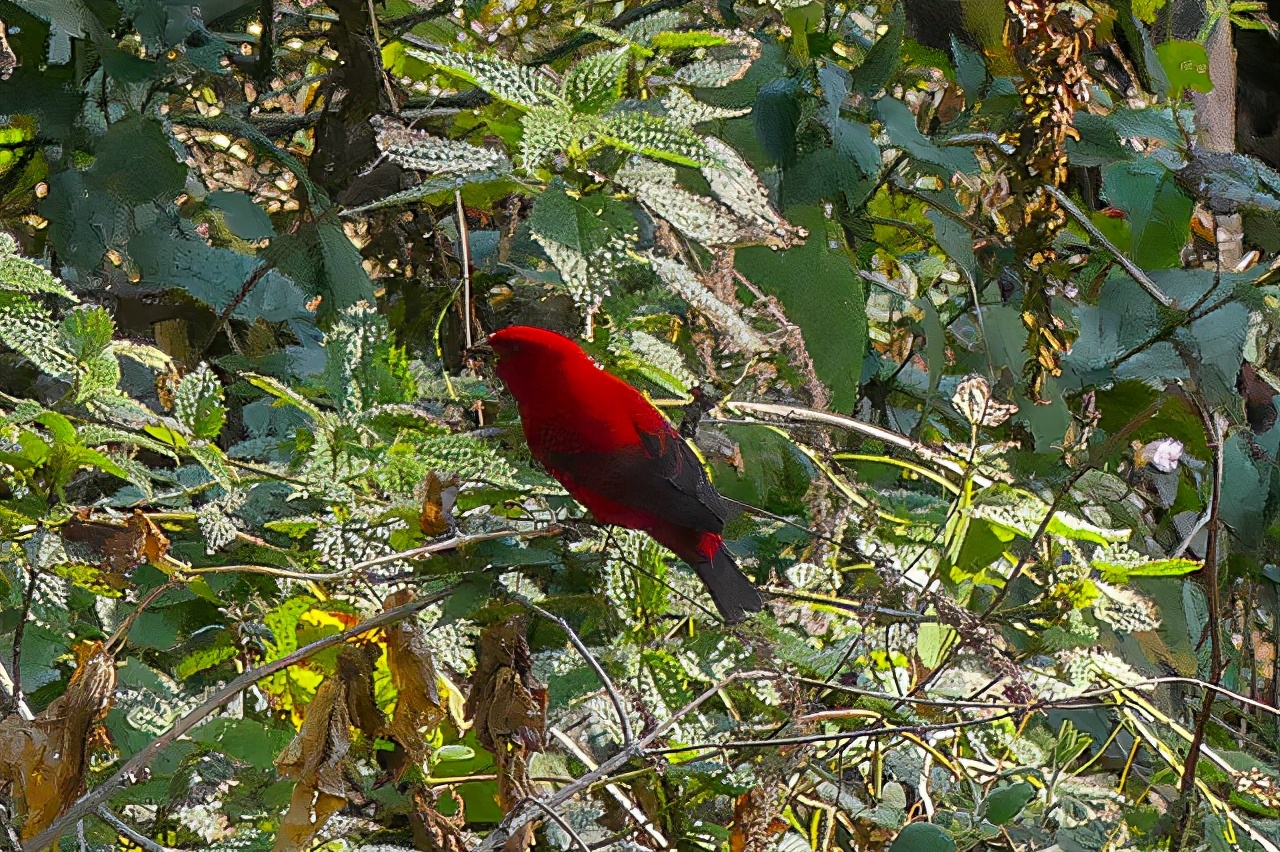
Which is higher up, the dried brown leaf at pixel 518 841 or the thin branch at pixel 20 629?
the thin branch at pixel 20 629

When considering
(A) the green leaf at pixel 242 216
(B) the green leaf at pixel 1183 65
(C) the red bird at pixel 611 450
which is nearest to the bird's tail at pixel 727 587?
(C) the red bird at pixel 611 450

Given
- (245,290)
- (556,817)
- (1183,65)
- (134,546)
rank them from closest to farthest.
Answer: (556,817)
(134,546)
(245,290)
(1183,65)

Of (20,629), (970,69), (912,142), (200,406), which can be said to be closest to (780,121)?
(912,142)

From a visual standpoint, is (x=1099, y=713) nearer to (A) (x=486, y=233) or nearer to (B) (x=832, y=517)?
(B) (x=832, y=517)

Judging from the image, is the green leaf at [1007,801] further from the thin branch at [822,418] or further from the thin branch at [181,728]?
the thin branch at [181,728]

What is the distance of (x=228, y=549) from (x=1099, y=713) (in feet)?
1.63

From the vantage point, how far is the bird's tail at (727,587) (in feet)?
1.57

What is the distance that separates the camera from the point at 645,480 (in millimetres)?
451

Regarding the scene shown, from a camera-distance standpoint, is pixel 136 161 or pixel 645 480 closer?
pixel 645 480

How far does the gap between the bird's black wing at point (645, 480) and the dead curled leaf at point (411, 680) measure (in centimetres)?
8

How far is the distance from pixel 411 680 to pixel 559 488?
0.10 metres

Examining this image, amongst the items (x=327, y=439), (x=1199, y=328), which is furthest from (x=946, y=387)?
(x=327, y=439)

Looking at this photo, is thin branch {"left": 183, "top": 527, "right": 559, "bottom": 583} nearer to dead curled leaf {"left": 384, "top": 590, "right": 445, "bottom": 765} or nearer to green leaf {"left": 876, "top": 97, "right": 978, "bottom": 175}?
dead curled leaf {"left": 384, "top": 590, "right": 445, "bottom": 765}

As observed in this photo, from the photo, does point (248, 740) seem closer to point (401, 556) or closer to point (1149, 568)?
point (401, 556)
